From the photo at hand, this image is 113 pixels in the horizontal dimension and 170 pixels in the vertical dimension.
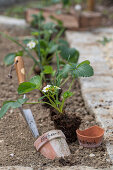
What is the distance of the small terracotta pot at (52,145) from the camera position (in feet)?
4.92

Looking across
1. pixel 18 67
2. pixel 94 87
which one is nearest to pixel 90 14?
pixel 94 87

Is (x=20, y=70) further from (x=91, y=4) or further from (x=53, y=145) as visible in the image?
(x=91, y=4)

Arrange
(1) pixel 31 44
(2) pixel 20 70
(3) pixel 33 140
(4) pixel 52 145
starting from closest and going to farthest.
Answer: (4) pixel 52 145 → (3) pixel 33 140 → (2) pixel 20 70 → (1) pixel 31 44

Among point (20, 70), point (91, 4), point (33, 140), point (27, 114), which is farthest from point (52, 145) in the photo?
point (91, 4)

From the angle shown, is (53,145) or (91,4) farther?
(91,4)

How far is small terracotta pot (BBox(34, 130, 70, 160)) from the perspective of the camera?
1500mm

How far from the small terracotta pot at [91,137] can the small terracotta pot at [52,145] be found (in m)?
0.09

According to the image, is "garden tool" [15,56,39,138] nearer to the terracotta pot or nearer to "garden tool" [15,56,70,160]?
"garden tool" [15,56,70,160]

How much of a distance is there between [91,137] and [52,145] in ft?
0.66

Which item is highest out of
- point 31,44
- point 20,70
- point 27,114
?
point 31,44

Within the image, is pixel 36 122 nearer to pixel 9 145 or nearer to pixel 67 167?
pixel 9 145

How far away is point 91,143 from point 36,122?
438 millimetres

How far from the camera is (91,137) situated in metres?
1.52

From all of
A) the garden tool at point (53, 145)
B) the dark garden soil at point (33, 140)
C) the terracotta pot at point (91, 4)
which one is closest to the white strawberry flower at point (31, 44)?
the dark garden soil at point (33, 140)
